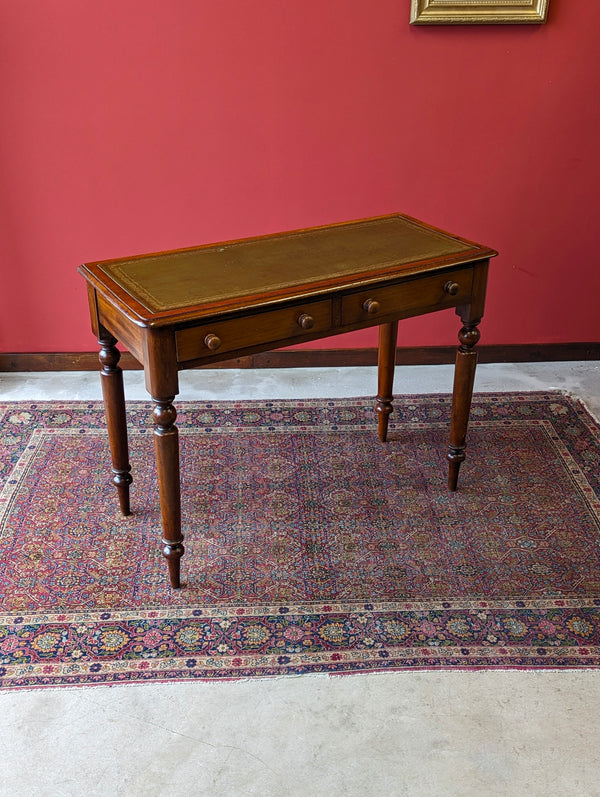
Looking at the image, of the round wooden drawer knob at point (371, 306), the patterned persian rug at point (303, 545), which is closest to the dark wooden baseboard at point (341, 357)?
the patterned persian rug at point (303, 545)

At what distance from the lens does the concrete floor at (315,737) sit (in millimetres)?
2057

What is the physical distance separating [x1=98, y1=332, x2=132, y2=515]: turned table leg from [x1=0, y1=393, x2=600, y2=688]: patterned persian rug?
0.50 feet

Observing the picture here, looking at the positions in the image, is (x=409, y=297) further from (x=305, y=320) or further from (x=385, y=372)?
(x=385, y=372)

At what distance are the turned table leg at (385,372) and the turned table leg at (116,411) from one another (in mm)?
1116

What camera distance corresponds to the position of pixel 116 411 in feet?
9.34

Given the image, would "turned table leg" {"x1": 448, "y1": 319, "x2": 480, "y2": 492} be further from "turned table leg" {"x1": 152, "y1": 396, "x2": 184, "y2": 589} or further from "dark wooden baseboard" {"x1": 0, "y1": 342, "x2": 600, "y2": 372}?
"dark wooden baseboard" {"x1": 0, "y1": 342, "x2": 600, "y2": 372}

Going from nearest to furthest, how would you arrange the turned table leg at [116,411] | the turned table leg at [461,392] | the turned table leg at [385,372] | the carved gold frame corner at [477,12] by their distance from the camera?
the turned table leg at [116,411]
the turned table leg at [461,392]
the turned table leg at [385,372]
the carved gold frame corner at [477,12]

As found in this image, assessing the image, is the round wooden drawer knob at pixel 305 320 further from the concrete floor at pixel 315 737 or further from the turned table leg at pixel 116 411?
the concrete floor at pixel 315 737

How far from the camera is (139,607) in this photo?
2.63 meters

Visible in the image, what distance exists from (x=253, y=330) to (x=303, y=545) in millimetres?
915

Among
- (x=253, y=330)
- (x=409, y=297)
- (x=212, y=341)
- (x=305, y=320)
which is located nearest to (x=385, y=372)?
(x=409, y=297)

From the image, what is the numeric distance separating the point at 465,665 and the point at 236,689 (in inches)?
26.6

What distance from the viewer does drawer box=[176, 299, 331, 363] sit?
7.56 feet

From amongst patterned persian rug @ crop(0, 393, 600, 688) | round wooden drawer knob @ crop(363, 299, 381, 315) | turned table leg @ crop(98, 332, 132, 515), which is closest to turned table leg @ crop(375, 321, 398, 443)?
patterned persian rug @ crop(0, 393, 600, 688)
